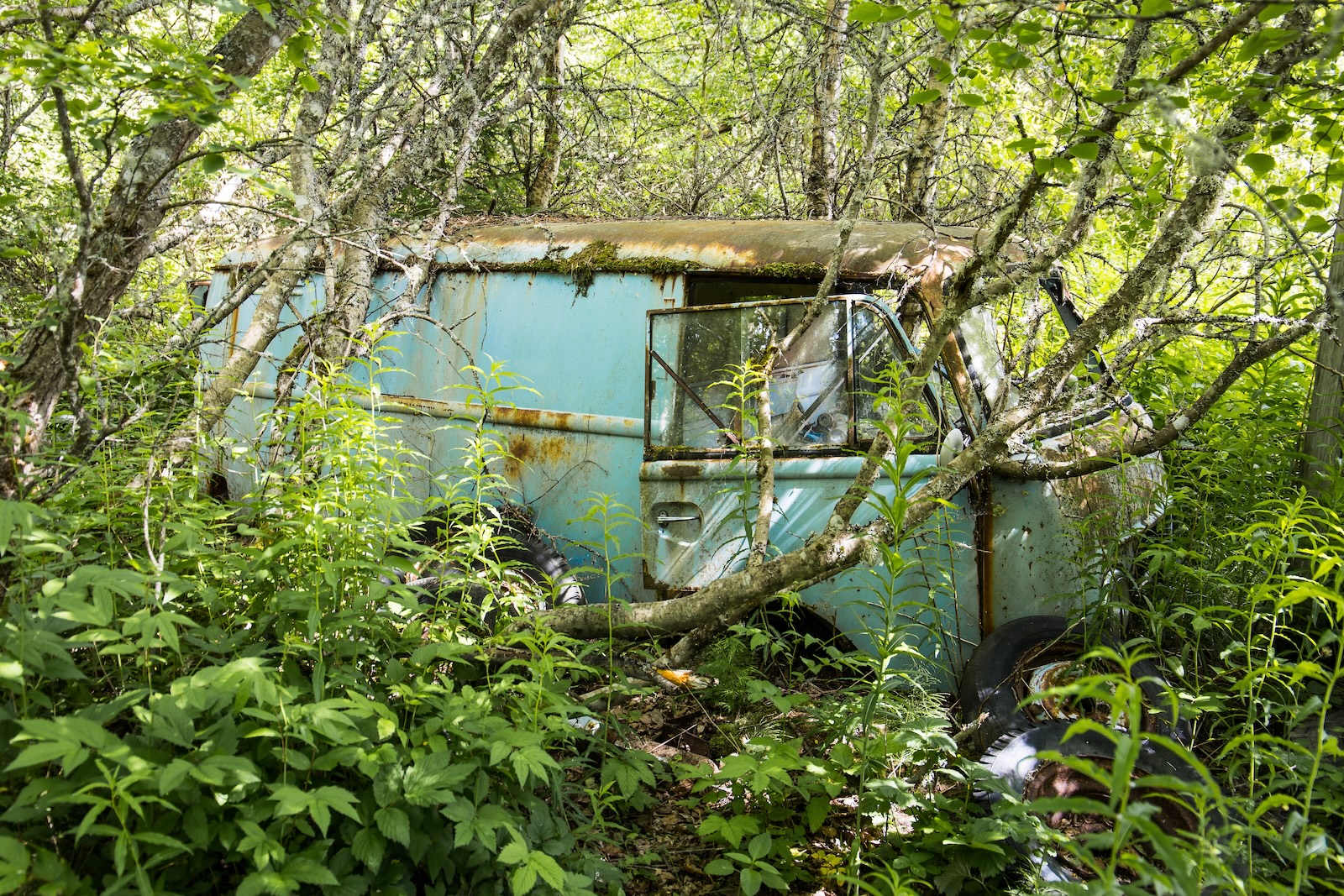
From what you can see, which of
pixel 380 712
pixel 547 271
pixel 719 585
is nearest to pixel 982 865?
pixel 719 585

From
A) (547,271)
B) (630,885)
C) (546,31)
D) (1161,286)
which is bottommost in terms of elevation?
(630,885)

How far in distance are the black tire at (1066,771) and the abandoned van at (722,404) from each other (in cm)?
51

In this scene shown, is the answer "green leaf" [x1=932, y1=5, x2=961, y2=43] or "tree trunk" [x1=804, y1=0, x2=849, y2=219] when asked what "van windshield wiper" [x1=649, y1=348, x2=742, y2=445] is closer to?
"green leaf" [x1=932, y1=5, x2=961, y2=43]

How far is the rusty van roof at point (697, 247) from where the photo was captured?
4.41 meters

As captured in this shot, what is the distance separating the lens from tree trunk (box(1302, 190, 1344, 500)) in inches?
161

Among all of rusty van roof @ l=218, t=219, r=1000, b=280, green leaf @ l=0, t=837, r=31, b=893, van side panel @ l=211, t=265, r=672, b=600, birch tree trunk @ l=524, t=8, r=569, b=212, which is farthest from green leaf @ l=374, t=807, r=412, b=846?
birch tree trunk @ l=524, t=8, r=569, b=212

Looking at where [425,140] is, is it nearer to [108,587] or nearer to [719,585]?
[719,585]

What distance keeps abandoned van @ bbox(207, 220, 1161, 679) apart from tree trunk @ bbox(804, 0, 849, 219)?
2.25 m

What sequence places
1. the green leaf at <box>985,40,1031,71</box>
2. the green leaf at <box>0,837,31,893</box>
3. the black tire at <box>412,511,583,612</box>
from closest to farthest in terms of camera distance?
the green leaf at <box>0,837,31,893</box>
the green leaf at <box>985,40,1031,71</box>
the black tire at <box>412,511,583,612</box>

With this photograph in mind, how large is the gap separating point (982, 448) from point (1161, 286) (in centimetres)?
105

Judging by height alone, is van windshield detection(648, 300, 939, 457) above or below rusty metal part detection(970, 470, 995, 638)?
above

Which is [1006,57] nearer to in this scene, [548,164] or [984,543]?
[984,543]

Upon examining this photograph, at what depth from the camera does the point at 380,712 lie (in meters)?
2.32

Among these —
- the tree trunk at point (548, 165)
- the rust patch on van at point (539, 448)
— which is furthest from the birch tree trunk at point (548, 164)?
the rust patch on van at point (539, 448)
